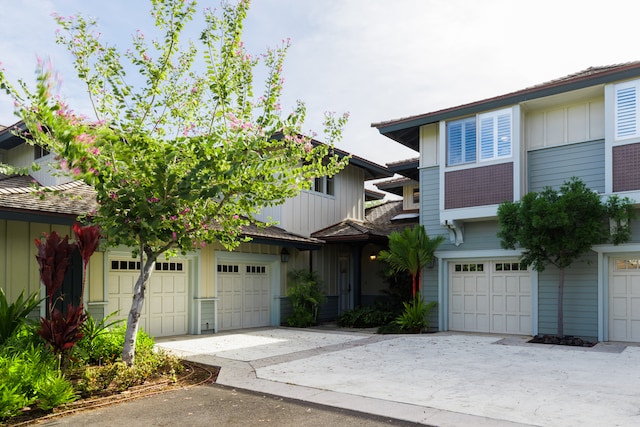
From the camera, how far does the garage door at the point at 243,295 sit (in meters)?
13.4

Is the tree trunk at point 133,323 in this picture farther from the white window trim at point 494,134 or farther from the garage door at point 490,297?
the garage door at point 490,297

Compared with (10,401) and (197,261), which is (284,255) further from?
(10,401)

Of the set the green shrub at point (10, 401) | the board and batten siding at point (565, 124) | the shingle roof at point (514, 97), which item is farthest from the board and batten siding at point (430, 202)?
the green shrub at point (10, 401)

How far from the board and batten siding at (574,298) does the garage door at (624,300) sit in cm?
33

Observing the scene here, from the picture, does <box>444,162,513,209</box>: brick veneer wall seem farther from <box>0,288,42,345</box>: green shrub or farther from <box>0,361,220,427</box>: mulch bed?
<box>0,288,42,345</box>: green shrub

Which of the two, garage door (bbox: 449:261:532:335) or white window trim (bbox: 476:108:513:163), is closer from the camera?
white window trim (bbox: 476:108:513:163)

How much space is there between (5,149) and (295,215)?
8.41 meters

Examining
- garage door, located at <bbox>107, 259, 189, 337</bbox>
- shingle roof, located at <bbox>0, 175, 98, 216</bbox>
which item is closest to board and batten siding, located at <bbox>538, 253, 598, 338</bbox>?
garage door, located at <bbox>107, 259, 189, 337</bbox>

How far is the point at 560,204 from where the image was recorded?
33.4 ft

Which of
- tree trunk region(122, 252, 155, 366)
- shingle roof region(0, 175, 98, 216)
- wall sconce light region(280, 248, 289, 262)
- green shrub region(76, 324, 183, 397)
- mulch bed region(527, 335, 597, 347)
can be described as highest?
shingle roof region(0, 175, 98, 216)

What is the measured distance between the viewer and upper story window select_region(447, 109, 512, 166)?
1188cm

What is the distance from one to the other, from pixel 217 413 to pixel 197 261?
7.18 meters

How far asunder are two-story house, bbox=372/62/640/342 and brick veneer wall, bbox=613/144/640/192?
0.8 inches

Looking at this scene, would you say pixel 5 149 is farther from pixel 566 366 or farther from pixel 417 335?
pixel 566 366
